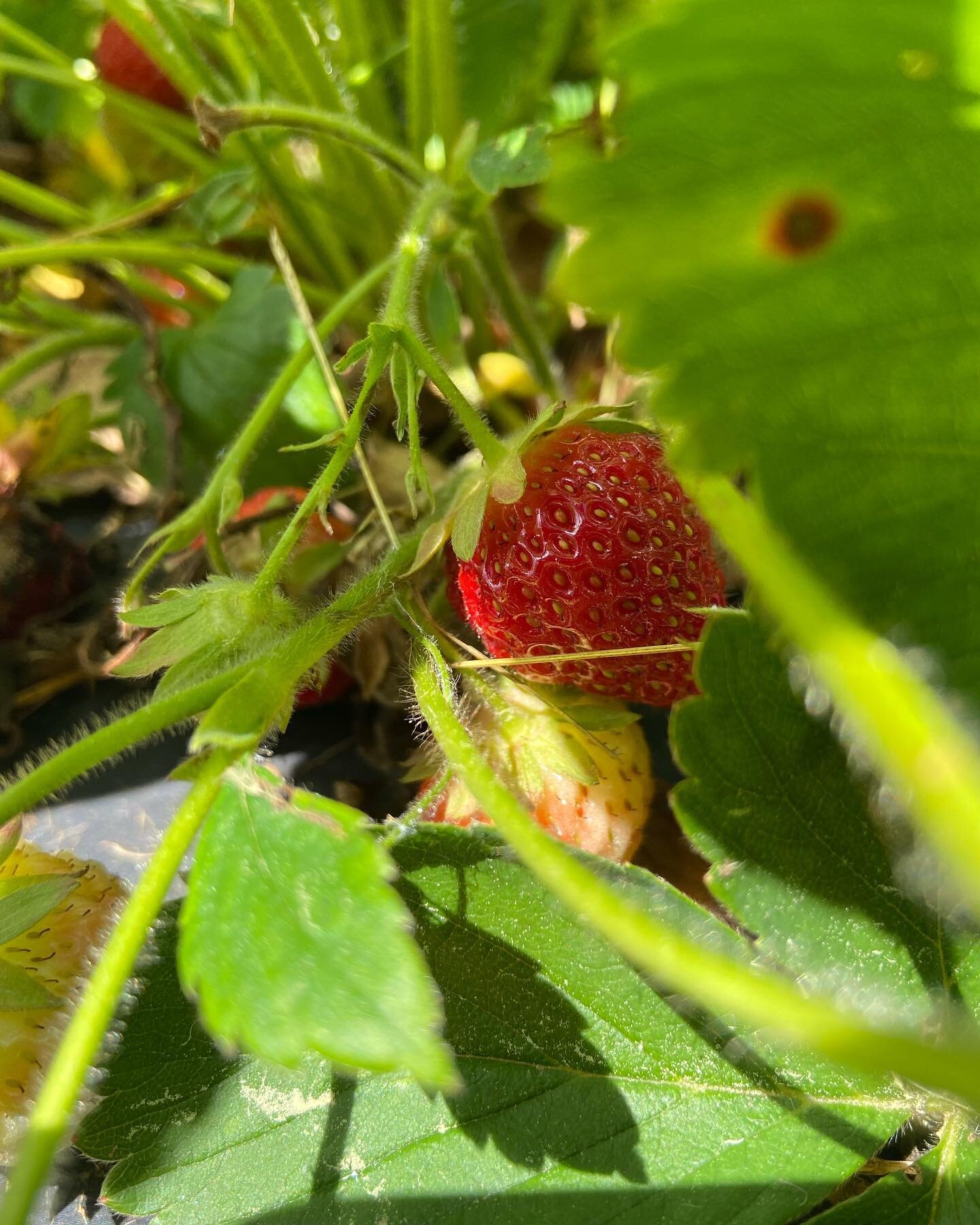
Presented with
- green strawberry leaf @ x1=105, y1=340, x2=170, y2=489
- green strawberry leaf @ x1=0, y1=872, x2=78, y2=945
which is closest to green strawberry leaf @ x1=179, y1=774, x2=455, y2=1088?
green strawberry leaf @ x1=0, y1=872, x2=78, y2=945

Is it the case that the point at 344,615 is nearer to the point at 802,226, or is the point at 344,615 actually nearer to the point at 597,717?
the point at 597,717

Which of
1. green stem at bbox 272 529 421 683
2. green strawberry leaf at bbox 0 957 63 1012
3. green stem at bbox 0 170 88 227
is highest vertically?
green stem at bbox 0 170 88 227

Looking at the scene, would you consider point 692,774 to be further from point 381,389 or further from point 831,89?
point 381,389

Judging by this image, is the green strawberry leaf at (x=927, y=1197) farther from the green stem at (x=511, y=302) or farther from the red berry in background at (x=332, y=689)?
the green stem at (x=511, y=302)

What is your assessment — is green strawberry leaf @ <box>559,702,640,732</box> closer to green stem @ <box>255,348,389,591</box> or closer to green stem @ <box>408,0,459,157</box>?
green stem @ <box>255,348,389,591</box>

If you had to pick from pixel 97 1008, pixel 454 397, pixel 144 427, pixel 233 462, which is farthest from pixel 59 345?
pixel 97 1008

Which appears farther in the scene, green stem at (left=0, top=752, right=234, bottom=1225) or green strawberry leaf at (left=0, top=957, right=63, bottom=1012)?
green strawberry leaf at (left=0, top=957, right=63, bottom=1012)
